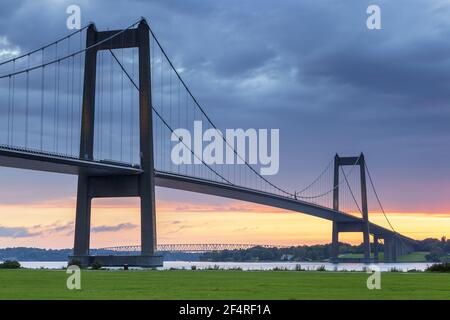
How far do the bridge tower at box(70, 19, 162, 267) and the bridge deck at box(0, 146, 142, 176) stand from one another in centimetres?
105

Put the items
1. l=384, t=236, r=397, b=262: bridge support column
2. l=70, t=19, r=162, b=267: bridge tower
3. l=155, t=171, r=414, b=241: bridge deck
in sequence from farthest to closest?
l=384, t=236, r=397, b=262: bridge support column, l=155, t=171, r=414, b=241: bridge deck, l=70, t=19, r=162, b=267: bridge tower

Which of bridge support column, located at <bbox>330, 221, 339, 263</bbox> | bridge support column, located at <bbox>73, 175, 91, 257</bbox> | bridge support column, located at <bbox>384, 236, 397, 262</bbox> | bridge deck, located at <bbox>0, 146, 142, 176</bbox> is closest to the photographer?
bridge deck, located at <bbox>0, 146, 142, 176</bbox>

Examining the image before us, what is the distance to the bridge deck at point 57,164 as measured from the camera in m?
50.2

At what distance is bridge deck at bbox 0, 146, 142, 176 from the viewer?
50.2m

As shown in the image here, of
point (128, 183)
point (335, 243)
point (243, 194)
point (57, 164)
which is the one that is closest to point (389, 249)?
point (335, 243)

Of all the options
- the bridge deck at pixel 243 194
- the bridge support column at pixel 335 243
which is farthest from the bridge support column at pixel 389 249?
the bridge deck at pixel 243 194

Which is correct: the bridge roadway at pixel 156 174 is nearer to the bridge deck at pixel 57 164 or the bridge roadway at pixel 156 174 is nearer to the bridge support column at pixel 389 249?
the bridge deck at pixel 57 164

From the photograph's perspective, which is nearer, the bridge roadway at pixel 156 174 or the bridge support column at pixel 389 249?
the bridge roadway at pixel 156 174

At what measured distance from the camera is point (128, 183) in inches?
2451

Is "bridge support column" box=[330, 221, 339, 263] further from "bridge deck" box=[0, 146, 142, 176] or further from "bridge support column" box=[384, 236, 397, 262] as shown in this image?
"bridge deck" box=[0, 146, 142, 176]

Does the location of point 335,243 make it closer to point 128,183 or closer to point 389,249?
point 389,249

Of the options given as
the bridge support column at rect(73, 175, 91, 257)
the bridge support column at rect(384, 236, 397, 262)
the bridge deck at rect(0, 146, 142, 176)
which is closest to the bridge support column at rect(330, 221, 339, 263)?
the bridge support column at rect(384, 236, 397, 262)
